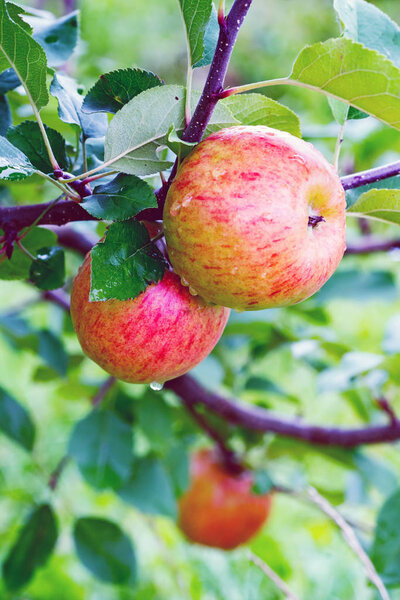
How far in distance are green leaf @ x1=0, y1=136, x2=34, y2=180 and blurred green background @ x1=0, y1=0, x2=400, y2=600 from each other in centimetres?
28

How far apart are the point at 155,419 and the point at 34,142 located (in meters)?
0.64

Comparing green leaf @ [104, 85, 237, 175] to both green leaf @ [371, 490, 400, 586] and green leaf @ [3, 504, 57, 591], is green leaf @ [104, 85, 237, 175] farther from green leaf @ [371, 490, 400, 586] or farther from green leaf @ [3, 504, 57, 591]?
green leaf @ [3, 504, 57, 591]

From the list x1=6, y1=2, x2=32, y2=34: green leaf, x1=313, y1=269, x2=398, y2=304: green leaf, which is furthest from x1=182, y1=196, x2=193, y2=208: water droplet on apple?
x1=313, y1=269, x2=398, y2=304: green leaf

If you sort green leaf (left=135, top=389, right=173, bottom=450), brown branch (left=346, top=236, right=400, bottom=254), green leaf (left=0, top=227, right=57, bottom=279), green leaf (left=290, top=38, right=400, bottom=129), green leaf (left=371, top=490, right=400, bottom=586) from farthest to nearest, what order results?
brown branch (left=346, top=236, right=400, bottom=254)
green leaf (left=135, top=389, right=173, bottom=450)
green leaf (left=371, top=490, right=400, bottom=586)
green leaf (left=0, top=227, right=57, bottom=279)
green leaf (left=290, top=38, right=400, bottom=129)

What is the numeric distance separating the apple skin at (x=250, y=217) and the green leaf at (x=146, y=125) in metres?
0.03

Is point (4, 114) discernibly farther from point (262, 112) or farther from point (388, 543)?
point (388, 543)

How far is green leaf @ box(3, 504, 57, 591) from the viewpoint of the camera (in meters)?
1.04

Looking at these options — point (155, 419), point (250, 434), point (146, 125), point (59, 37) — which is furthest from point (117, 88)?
point (250, 434)

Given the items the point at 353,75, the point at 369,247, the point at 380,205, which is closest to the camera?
the point at 353,75

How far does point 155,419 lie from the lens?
1053 millimetres

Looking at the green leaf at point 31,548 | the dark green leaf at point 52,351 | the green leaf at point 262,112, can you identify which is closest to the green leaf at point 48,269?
the green leaf at point 262,112

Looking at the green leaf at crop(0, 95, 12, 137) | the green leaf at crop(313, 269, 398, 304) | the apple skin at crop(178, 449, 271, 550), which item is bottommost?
the apple skin at crop(178, 449, 271, 550)

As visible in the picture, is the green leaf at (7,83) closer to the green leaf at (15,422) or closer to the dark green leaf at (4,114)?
the dark green leaf at (4,114)

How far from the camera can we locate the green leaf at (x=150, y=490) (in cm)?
106
